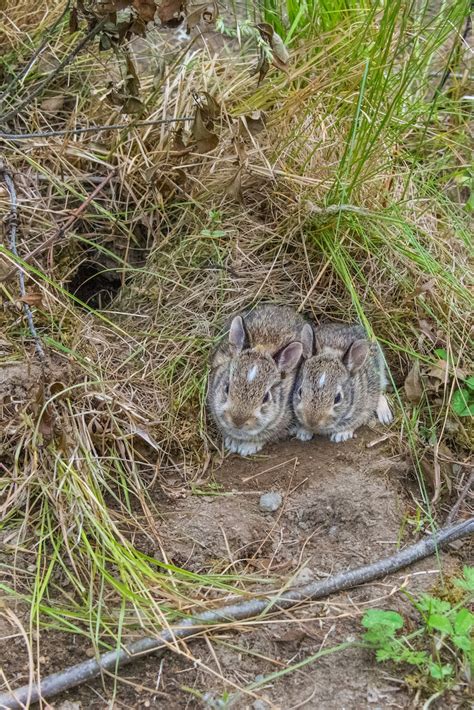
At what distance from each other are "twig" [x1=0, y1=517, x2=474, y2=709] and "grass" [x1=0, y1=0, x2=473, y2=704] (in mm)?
288

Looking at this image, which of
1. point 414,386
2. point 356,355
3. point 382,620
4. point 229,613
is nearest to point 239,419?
point 356,355

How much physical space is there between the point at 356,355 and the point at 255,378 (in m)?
0.61

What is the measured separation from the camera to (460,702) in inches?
117

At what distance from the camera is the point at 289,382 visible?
14.8ft

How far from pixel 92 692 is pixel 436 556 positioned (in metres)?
1.71

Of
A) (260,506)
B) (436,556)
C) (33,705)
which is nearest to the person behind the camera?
(33,705)

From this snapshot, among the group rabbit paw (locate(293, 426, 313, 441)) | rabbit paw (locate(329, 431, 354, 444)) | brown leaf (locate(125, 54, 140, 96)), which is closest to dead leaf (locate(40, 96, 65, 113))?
brown leaf (locate(125, 54, 140, 96))

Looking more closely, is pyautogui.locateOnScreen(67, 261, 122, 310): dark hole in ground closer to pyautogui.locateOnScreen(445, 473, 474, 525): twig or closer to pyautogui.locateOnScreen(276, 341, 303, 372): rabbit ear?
pyautogui.locateOnScreen(276, 341, 303, 372): rabbit ear

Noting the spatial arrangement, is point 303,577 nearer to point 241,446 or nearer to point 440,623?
point 440,623

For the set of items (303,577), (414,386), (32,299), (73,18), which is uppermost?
(73,18)

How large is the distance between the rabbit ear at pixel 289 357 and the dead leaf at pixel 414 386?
2.12 feet

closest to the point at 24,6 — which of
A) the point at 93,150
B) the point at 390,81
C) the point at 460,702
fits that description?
the point at 93,150

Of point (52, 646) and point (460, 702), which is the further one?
point (52, 646)

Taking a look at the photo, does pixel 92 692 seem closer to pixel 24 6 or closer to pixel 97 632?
pixel 97 632
